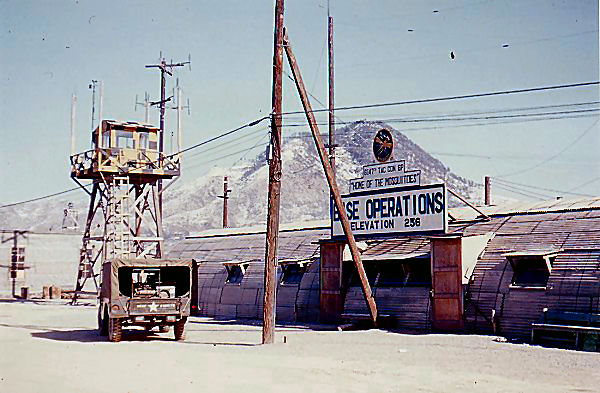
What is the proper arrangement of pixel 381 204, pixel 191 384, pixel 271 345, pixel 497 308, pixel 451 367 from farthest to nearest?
pixel 381 204, pixel 497 308, pixel 271 345, pixel 451 367, pixel 191 384

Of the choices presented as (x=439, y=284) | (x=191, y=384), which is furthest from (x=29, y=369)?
(x=439, y=284)

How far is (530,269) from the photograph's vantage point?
2659cm

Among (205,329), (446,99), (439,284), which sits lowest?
(205,329)

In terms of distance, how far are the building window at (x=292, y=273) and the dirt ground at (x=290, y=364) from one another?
7242 mm

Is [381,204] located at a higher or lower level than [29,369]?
higher

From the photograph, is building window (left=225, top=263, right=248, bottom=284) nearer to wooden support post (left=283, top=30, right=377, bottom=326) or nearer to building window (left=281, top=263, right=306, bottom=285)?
building window (left=281, top=263, right=306, bottom=285)

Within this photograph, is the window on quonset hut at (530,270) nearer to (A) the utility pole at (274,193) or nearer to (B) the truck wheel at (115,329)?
(A) the utility pole at (274,193)

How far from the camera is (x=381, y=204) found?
31109mm

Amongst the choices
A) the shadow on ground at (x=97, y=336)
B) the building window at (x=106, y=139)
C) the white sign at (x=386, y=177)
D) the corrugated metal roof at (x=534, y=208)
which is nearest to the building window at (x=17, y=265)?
the building window at (x=106, y=139)

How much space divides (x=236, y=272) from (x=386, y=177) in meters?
13.2

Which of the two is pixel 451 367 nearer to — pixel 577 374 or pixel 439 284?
pixel 577 374

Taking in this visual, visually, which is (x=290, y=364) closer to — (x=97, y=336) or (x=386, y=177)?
(x=97, y=336)

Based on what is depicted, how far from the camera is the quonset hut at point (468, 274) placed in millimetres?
25344

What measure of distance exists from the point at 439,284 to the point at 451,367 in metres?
9.38
